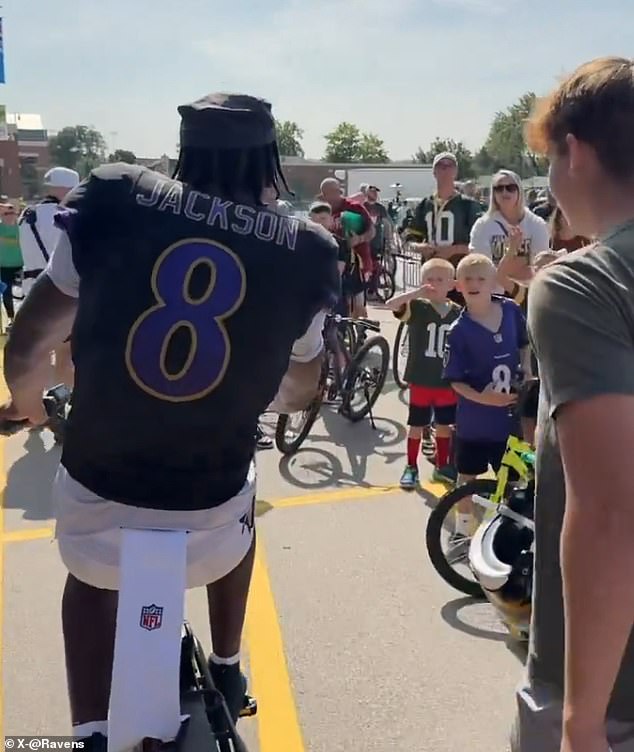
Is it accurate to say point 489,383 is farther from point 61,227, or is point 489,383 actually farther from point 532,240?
point 61,227

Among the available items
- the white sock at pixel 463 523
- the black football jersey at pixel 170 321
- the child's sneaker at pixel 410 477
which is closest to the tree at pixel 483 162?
the child's sneaker at pixel 410 477

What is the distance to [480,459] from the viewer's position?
4.36 m

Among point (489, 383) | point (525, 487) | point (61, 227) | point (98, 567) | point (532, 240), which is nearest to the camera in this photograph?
point (61, 227)

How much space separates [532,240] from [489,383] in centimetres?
249

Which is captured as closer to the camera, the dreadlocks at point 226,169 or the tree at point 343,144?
the dreadlocks at point 226,169

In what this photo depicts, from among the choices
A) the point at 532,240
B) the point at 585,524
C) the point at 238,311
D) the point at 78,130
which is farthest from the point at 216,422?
the point at 78,130

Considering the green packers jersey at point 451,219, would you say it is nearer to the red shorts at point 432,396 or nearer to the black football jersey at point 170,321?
the red shorts at point 432,396

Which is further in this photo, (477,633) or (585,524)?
(477,633)

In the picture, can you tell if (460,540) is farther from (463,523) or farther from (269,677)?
(269,677)

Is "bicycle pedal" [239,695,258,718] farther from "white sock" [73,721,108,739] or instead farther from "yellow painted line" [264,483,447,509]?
"yellow painted line" [264,483,447,509]

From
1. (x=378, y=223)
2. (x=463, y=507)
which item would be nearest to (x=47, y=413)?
(x=463, y=507)

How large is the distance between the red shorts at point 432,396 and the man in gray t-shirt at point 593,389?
385 centimetres

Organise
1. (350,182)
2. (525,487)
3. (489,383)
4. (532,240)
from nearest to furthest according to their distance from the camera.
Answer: (525,487) → (489,383) → (532,240) → (350,182)

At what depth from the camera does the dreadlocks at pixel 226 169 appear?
1.95 metres
